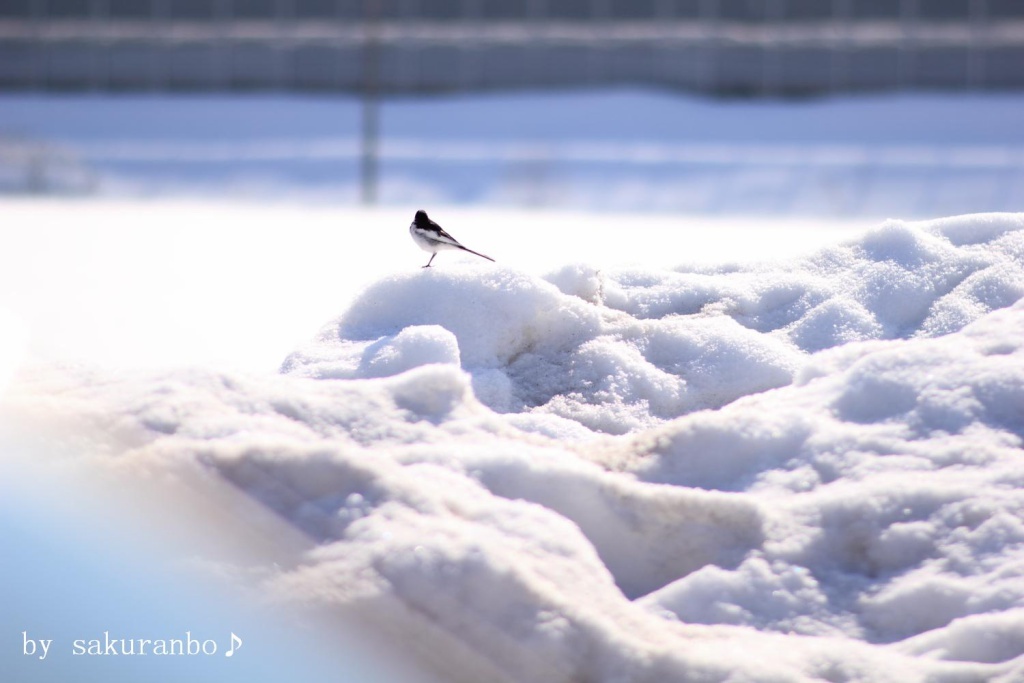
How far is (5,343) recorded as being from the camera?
3.96m

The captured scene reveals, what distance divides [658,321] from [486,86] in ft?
54.3

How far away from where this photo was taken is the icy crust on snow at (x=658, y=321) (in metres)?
3.83

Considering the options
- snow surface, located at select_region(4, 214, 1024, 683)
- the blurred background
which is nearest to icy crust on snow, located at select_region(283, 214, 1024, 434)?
snow surface, located at select_region(4, 214, 1024, 683)

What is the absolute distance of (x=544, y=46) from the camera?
65.9 ft

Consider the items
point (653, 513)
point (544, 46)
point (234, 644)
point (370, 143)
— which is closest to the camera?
point (234, 644)

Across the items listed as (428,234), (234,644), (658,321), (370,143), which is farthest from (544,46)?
(234,644)

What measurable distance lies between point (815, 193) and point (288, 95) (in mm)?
8863

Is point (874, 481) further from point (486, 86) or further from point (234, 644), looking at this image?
point (486, 86)

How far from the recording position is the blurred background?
1736cm

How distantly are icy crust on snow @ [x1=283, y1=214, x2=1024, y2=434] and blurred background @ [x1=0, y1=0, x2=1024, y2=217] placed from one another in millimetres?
12458

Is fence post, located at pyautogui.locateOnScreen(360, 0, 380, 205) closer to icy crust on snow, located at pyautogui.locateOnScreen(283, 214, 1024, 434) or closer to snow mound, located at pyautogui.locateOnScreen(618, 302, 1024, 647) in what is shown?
icy crust on snow, located at pyautogui.locateOnScreen(283, 214, 1024, 434)

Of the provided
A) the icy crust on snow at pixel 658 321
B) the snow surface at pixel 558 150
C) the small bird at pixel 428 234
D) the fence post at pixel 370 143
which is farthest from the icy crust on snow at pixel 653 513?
the fence post at pixel 370 143

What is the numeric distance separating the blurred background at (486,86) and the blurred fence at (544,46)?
0.09ft

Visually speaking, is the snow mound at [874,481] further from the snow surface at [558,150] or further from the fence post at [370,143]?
the fence post at [370,143]
